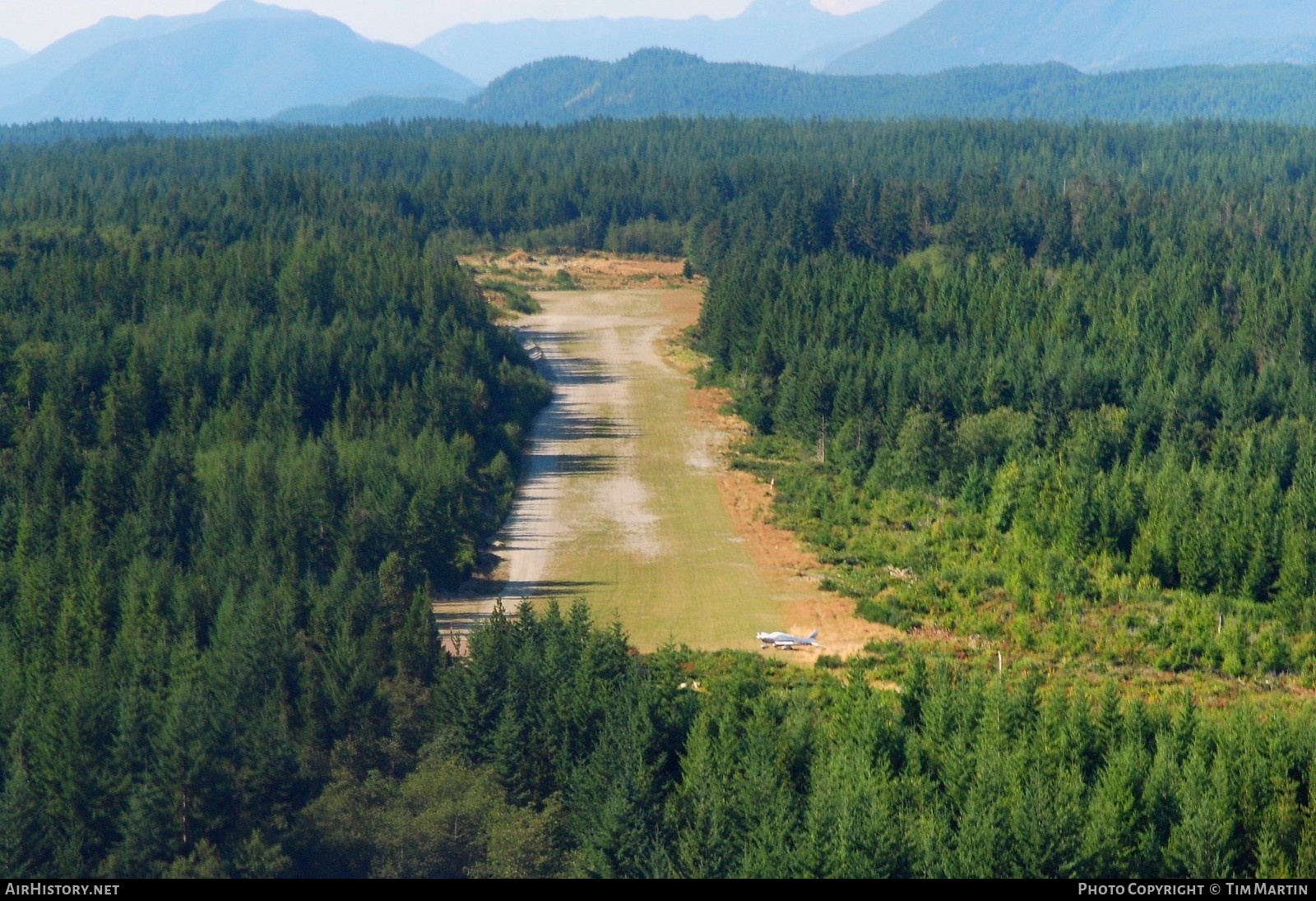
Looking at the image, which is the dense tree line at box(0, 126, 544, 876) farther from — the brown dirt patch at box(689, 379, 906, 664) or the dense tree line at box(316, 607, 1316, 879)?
the brown dirt patch at box(689, 379, 906, 664)

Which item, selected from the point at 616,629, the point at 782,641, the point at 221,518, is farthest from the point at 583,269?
the point at 616,629

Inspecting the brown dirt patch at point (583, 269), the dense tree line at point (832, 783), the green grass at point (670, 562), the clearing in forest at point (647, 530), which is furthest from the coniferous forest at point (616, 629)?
the brown dirt patch at point (583, 269)

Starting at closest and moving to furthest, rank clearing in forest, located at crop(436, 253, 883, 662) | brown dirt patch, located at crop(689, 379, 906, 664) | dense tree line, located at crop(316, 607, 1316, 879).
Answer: dense tree line, located at crop(316, 607, 1316, 879)
brown dirt patch, located at crop(689, 379, 906, 664)
clearing in forest, located at crop(436, 253, 883, 662)

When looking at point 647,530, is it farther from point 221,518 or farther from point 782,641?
point 221,518

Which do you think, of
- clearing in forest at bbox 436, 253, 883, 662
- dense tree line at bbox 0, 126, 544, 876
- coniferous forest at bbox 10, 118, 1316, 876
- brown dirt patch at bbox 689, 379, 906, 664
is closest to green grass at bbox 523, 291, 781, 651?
clearing in forest at bbox 436, 253, 883, 662

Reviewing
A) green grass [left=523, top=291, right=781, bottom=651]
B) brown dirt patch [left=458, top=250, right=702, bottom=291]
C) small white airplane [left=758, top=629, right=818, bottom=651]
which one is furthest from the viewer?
brown dirt patch [left=458, top=250, right=702, bottom=291]

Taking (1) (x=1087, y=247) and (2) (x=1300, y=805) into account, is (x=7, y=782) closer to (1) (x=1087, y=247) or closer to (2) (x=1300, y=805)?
(2) (x=1300, y=805)

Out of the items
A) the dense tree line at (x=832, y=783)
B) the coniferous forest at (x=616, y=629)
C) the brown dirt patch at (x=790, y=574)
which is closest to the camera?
the dense tree line at (x=832, y=783)

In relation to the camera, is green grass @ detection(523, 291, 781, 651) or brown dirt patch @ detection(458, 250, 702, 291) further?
brown dirt patch @ detection(458, 250, 702, 291)

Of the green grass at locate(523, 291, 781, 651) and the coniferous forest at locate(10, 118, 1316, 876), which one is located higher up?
the coniferous forest at locate(10, 118, 1316, 876)

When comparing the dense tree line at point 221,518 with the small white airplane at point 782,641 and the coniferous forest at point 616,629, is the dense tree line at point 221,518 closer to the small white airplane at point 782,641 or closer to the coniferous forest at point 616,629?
the coniferous forest at point 616,629
